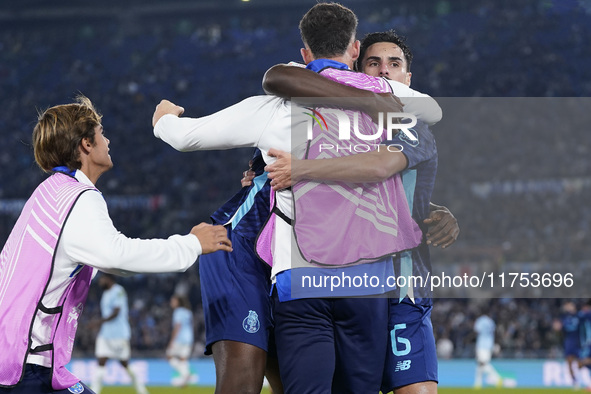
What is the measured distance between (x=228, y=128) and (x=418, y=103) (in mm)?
868

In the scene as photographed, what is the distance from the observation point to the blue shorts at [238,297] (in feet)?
11.2

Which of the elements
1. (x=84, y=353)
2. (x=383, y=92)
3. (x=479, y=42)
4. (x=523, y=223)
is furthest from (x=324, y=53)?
(x=479, y=42)

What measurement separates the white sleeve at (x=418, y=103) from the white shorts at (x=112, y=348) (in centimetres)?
903

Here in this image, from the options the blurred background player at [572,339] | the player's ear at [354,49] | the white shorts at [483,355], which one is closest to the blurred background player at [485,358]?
the white shorts at [483,355]

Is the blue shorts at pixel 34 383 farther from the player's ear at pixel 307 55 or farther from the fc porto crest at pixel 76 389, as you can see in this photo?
the player's ear at pixel 307 55

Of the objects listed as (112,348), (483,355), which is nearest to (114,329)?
(112,348)

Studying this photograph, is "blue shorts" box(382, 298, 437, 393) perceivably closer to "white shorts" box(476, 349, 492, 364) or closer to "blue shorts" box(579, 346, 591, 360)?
"blue shorts" box(579, 346, 591, 360)

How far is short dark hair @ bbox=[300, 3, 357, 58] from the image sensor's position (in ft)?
10.7

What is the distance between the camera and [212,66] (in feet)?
92.1

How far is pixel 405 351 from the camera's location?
11.3 ft

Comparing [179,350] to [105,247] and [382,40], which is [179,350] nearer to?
[382,40]

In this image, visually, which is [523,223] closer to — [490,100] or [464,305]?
[464,305]

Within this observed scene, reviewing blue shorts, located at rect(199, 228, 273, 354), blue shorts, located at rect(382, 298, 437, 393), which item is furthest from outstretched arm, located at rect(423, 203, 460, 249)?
blue shorts, located at rect(199, 228, 273, 354)

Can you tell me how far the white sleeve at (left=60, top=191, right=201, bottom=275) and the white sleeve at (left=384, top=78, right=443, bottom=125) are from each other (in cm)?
117
